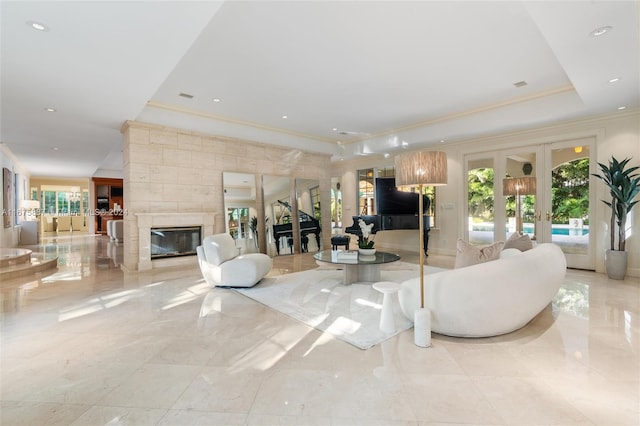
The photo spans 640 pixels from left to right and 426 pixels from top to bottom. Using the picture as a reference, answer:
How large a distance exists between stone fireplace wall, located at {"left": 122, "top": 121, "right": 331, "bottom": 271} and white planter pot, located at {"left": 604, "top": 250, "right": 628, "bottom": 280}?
655 cm

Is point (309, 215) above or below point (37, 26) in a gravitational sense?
below

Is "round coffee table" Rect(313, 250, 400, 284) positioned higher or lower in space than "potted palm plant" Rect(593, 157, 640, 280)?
lower

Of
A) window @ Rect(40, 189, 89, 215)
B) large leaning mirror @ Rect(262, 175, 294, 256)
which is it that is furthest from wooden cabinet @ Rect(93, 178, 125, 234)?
large leaning mirror @ Rect(262, 175, 294, 256)

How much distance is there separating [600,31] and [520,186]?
3.93 meters

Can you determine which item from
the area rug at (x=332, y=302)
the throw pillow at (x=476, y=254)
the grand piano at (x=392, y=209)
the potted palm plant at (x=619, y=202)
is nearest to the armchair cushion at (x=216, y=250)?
the area rug at (x=332, y=302)

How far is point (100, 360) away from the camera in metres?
2.35

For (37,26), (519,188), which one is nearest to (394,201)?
(519,188)

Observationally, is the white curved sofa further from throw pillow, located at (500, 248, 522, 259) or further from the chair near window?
the chair near window

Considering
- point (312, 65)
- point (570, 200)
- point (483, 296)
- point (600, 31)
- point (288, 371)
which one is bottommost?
point (288, 371)

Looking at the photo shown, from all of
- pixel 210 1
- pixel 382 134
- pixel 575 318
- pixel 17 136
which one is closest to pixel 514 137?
pixel 382 134

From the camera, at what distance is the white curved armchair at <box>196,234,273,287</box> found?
4.30 meters

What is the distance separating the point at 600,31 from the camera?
2738 millimetres

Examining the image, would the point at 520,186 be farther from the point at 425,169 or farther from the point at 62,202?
the point at 62,202

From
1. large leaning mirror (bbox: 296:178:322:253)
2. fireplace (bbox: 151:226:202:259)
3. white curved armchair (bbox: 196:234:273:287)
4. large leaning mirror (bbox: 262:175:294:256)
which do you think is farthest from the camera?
large leaning mirror (bbox: 296:178:322:253)
